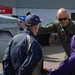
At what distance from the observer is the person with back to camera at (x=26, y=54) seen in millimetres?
3297

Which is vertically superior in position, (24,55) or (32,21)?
(32,21)

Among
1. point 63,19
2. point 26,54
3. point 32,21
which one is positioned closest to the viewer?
point 26,54

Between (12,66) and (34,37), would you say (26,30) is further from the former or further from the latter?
(12,66)

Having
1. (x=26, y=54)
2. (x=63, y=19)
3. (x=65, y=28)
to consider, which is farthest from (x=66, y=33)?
(x=26, y=54)

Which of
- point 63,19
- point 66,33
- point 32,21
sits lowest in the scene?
point 66,33

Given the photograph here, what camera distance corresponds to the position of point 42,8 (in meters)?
18.7

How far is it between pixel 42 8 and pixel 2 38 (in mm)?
11708

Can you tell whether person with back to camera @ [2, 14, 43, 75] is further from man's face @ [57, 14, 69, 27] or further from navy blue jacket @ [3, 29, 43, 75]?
man's face @ [57, 14, 69, 27]

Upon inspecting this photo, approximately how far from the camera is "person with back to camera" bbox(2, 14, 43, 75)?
3297 mm

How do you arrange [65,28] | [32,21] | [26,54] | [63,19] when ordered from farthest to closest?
[65,28] < [63,19] < [32,21] < [26,54]

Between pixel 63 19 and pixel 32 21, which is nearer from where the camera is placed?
pixel 32 21

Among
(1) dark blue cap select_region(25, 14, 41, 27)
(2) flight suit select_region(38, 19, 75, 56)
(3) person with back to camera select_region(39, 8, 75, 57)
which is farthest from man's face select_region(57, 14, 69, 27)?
(1) dark blue cap select_region(25, 14, 41, 27)

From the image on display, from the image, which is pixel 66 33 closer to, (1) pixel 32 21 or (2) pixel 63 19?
(2) pixel 63 19

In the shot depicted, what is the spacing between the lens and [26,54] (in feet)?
11.0
